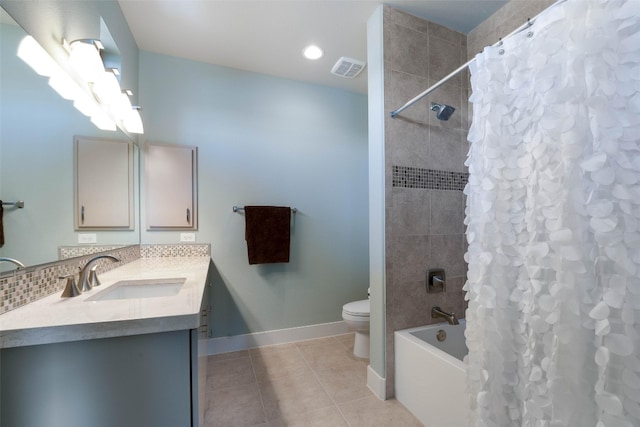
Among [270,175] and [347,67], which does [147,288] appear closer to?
[270,175]

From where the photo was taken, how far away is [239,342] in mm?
2174

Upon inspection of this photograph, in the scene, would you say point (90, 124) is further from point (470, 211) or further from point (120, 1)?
point (470, 211)

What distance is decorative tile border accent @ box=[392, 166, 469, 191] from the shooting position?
5.30 feet

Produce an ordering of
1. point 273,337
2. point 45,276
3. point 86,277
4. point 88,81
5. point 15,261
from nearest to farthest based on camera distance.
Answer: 1. point 15,261
2. point 45,276
3. point 86,277
4. point 88,81
5. point 273,337

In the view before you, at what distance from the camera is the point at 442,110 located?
160cm

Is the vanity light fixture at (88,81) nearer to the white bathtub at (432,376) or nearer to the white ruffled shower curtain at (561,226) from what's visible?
the white ruffled shower curtain at (561,226)

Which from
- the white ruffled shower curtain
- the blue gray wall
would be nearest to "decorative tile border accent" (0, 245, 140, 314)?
the blue gray wall

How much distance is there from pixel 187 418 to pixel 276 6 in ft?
7.13

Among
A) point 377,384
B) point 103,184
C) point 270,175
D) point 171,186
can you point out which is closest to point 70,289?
point 103,184

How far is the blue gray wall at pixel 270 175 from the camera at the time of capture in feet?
6.83

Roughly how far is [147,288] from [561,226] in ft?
5.78

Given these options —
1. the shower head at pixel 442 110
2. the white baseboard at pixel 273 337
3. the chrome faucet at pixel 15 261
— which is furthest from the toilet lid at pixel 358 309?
the chrome faucet at pixel 15 261

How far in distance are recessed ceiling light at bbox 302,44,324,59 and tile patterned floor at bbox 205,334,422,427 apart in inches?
98.7

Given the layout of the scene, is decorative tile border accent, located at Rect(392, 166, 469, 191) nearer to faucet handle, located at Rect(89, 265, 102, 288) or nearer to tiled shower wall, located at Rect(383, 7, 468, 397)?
tiled shower wall, located at Rect(383, 7, 468, 397)
